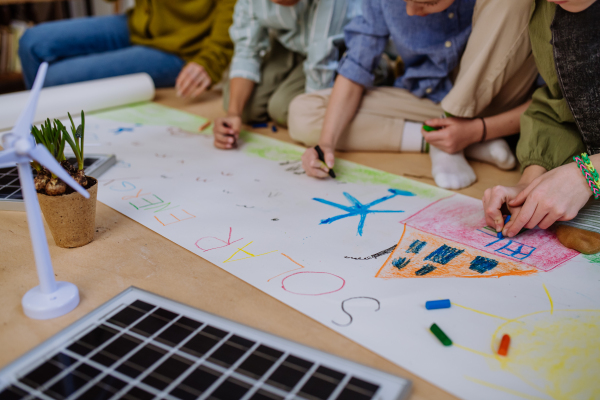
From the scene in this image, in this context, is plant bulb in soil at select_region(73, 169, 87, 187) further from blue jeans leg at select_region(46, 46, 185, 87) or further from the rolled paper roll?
blue jeans leg at select_region(46, 46, 185, 87)

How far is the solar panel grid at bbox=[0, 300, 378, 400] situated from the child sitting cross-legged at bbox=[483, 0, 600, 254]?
1.53 feet

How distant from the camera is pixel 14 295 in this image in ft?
2.10

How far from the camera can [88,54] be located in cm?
183

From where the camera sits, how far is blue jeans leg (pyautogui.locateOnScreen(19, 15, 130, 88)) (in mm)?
1728

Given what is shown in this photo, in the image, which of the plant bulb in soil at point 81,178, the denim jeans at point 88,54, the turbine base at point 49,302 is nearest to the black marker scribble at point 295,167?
the plant bulb in soil at point 81,178

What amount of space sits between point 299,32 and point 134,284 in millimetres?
997

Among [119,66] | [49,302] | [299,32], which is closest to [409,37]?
[299,32]

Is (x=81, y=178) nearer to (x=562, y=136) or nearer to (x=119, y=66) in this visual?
(x=562, y=136)

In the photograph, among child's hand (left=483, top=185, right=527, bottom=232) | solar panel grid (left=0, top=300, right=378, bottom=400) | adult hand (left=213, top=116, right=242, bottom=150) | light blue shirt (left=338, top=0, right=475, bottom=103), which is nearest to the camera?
solar panel grid (left=0, top=300, right=378, bottom=400)

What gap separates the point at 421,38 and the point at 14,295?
101cm

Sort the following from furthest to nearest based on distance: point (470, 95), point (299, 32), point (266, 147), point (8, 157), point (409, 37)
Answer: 1. point (299, 32)
2. point (266, 147)
3. point (409, 37)
4. point (470, 95)
5. point (8, 157)

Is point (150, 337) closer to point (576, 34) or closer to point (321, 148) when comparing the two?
point (321, 148)

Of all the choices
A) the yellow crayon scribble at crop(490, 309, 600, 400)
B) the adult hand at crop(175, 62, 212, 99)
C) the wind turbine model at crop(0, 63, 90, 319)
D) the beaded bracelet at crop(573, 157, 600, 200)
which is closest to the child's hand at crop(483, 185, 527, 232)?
the beaded bracelet at crop(573, 157, 600, 200)

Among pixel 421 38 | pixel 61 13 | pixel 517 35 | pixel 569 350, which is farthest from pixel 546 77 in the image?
pixel 61 13
